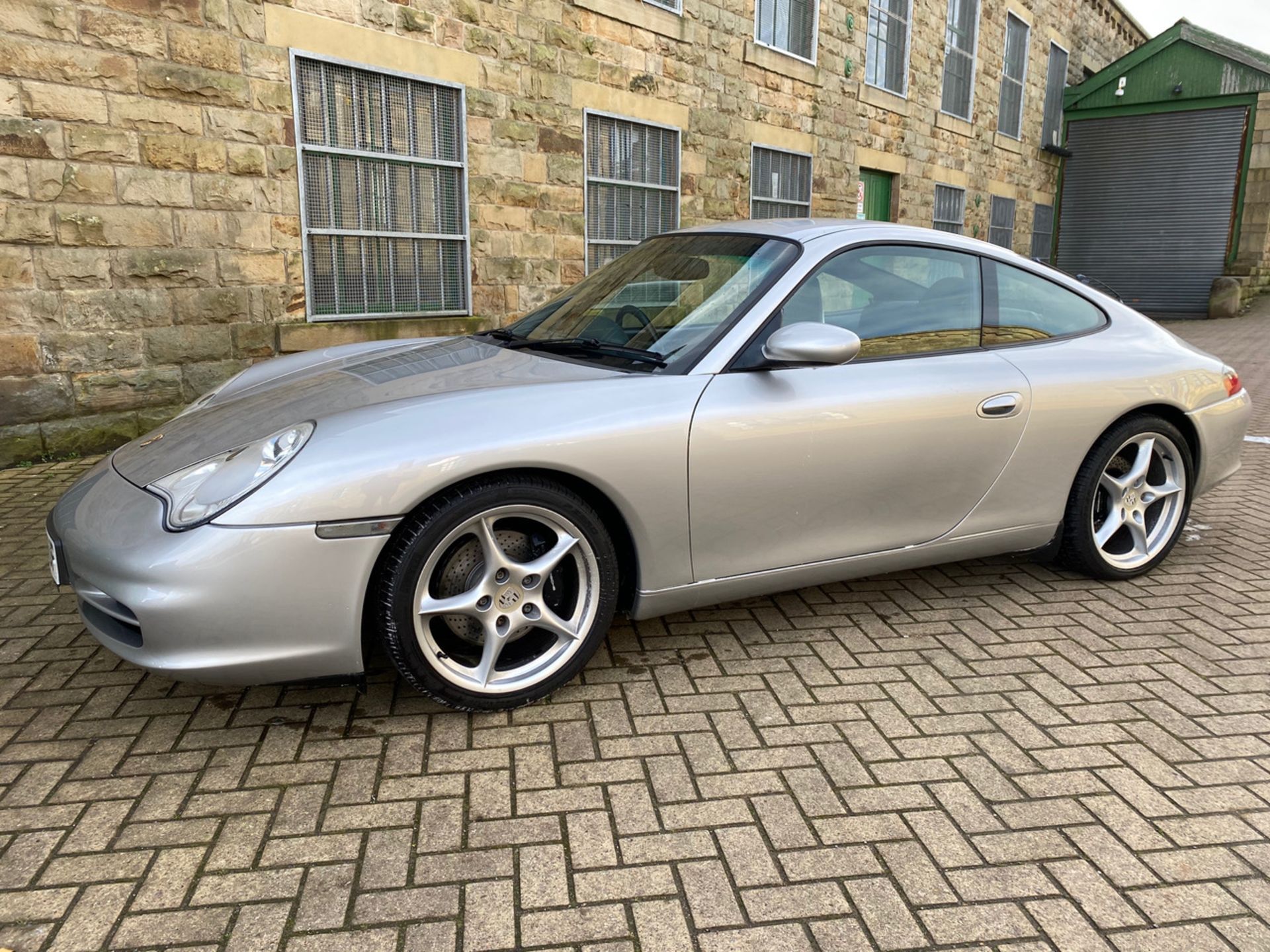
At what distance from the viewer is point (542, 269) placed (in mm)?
8672

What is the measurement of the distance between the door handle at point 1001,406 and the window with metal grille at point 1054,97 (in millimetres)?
19659

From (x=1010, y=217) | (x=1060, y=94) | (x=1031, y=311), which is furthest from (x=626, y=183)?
(x=1060, y=94)

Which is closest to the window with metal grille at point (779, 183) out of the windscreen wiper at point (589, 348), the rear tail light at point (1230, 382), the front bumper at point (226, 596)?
the rear tail light at point (1230, 382)

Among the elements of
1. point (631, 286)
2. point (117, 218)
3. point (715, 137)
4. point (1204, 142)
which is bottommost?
point (631, 286)

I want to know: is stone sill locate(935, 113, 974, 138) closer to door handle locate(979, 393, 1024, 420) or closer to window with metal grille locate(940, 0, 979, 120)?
A: window with metal grille locate(940, 0, 979, 120)

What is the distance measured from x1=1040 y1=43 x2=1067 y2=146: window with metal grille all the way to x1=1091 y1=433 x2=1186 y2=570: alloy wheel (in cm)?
1893

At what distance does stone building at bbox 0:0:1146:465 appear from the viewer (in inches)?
226

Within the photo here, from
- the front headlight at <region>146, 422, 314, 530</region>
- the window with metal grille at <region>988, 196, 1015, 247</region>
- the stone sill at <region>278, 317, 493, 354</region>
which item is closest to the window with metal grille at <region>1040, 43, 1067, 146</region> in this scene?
the window with metal grille at <region>988, 196, 1015, 247</region>

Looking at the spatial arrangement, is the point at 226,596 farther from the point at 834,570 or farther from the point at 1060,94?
the point at 1060,94

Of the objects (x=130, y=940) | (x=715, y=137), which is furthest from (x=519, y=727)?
(x=715, y=137)

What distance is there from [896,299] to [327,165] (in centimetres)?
521

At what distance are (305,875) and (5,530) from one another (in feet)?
11.3

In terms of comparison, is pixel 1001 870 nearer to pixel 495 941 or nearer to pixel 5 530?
pixel 495 941

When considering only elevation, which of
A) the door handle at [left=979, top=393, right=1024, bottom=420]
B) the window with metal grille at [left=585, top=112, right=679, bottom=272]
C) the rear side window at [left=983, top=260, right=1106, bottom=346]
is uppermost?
the window with metal grille at [left=585, top=112, right=679, bottom=272]
